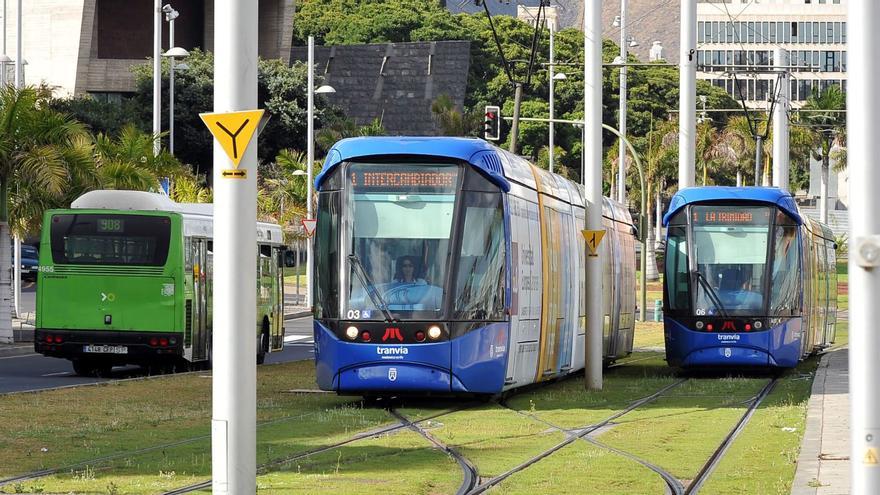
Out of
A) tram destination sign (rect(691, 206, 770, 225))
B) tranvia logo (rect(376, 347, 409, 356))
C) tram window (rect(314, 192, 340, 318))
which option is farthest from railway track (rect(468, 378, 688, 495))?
tram window (rect(314, 192, 340, 318))

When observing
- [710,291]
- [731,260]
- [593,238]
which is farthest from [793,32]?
[593,238]

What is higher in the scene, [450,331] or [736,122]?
[736,122]

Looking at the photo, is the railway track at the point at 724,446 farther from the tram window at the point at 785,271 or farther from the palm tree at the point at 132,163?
the palm tree at the point at 132,163

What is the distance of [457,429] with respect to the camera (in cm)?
1870

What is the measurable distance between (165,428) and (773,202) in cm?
1371

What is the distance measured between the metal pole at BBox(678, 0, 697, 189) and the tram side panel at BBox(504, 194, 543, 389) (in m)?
15.3

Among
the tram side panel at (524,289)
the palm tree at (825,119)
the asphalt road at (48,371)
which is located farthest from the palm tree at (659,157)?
the tram side panel at (524,289)

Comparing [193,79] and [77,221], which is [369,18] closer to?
[193,79]

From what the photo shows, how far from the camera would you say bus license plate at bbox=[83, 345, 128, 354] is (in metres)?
28.6

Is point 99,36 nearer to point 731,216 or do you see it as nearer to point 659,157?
point 659,157

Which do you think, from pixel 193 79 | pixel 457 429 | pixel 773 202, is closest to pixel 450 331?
pixel 457 429

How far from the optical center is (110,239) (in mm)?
29141

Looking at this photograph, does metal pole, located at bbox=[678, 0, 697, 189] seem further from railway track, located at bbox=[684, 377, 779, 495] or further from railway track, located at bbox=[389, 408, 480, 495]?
railway track, located at bbox=[389, 408, 480, 495]

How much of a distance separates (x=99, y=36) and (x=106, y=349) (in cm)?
5944
